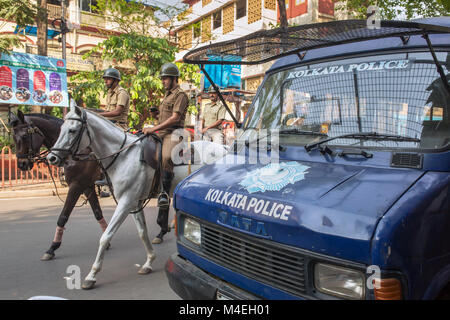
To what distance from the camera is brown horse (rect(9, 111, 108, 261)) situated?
513 cm

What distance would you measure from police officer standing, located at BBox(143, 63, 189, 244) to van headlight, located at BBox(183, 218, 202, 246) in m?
1.87

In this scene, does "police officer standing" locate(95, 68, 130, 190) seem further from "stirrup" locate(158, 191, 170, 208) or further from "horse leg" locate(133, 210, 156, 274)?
"horse leg" locate(133, 210, 156, 274)

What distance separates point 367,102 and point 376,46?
0.49 m

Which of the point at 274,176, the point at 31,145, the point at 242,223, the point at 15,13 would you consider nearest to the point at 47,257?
the point at 31,145

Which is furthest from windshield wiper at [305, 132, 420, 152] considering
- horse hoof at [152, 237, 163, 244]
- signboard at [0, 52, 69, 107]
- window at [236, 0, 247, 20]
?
window at [236, 0, 247, 20]

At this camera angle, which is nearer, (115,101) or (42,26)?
(115,101)

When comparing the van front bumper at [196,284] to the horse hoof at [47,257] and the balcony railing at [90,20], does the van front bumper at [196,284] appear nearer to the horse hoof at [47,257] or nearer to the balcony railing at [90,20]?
the horse hoof at [47,257]

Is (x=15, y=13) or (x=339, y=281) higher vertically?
(x=15, y=13)

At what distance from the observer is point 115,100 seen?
587 centimetres

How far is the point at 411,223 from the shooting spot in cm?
181

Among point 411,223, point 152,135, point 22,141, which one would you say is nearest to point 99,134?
point 152,135

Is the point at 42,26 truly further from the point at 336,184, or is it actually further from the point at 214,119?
the point at 336,184

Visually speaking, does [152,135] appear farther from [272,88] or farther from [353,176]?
[353,176]
